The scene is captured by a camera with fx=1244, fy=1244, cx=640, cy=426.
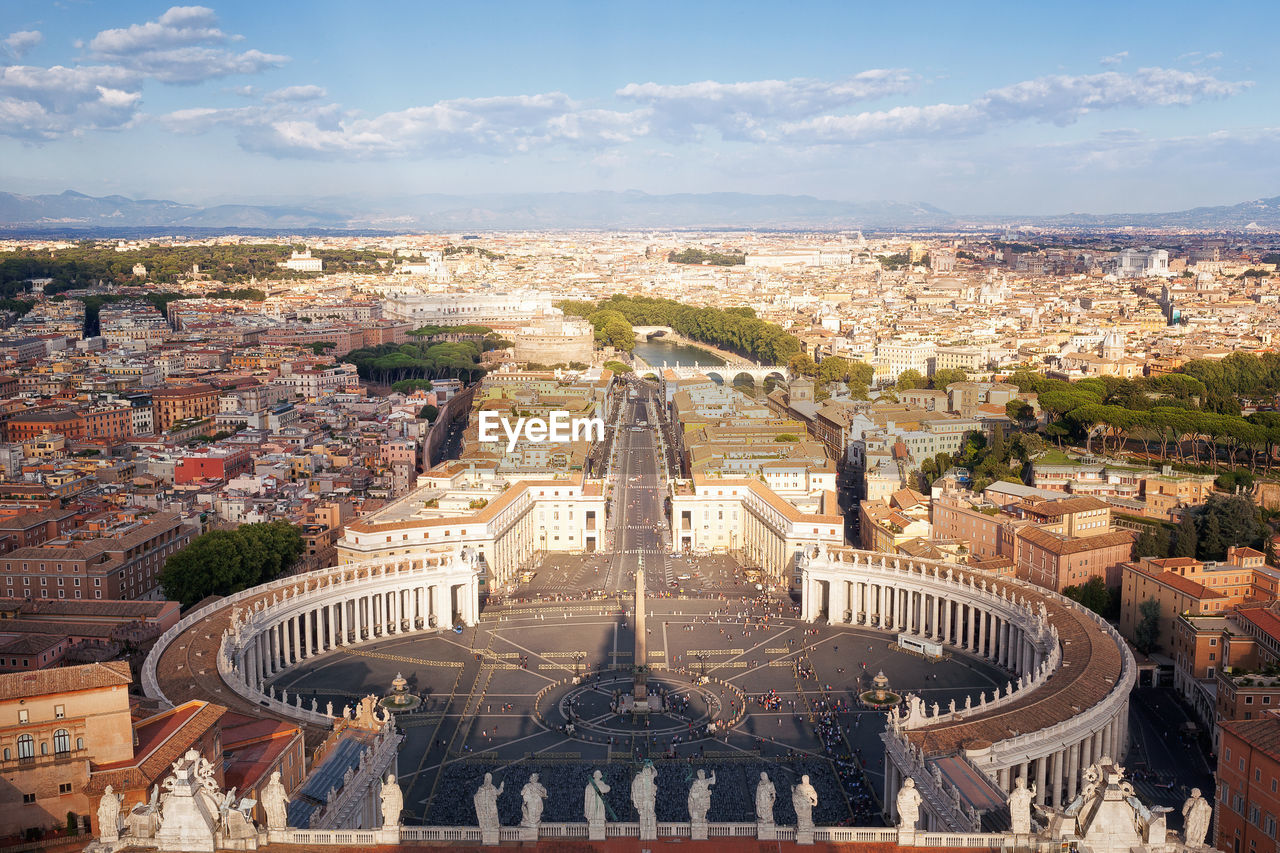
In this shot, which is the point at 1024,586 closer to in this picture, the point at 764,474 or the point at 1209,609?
the point at 1209,609

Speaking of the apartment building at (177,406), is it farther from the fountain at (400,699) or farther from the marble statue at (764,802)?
the marble statue at (764,802)

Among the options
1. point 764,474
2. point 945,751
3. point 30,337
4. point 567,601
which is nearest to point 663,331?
point 30,337

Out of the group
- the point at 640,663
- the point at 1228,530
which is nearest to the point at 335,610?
the point at 640,663

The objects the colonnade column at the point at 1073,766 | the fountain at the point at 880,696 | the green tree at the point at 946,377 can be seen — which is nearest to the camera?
the colonnade column at the point at 1073,766

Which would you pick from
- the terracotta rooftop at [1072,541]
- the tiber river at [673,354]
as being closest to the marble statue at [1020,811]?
the terracotta rooftop at [1072,541]

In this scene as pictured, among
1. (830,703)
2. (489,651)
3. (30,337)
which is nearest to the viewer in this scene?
(830,703)

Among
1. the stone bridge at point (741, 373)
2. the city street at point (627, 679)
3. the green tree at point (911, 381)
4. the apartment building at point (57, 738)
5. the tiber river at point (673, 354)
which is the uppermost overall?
the apartment building at point (57, 738)

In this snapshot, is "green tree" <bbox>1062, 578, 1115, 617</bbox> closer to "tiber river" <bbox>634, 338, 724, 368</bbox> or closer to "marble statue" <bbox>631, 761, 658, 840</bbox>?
"marble statue" <bbox>631, 761, 658, 840</bbox>
